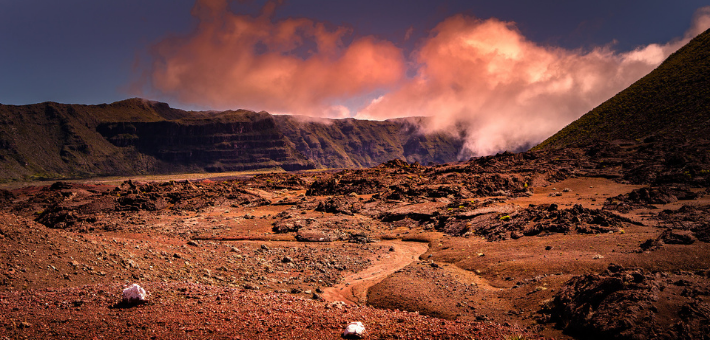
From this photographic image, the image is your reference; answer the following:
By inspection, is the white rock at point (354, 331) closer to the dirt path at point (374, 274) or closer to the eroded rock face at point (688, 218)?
the dirt path at point (374, 274)

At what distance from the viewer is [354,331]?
7418 mm

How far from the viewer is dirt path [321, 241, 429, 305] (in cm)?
1279

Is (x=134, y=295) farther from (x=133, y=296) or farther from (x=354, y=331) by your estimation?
(x=354, y=331)

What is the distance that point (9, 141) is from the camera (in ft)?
481

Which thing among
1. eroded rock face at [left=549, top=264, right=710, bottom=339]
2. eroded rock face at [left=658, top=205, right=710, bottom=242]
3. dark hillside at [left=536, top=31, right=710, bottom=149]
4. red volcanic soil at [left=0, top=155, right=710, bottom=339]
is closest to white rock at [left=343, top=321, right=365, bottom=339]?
red volcanic soil at [left=0, top=155, right=710, bottom=339]

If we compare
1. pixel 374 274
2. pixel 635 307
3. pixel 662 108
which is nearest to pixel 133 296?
pixel 374 274

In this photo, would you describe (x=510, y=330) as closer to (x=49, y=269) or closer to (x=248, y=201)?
(x=49, y=269)

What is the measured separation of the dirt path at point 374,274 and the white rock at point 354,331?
4.46m

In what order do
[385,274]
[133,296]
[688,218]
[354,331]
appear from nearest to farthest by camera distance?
[354,331], [133,296], [385,274], [688,218]

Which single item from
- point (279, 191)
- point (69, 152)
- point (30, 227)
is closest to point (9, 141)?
point (69, 152)

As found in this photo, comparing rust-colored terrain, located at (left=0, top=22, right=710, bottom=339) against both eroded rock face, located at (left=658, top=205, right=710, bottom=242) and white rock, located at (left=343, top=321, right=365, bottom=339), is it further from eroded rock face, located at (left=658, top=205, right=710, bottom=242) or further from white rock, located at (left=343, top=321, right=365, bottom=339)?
white rock, located at (left=343, top=321, right=365, bottom=339)

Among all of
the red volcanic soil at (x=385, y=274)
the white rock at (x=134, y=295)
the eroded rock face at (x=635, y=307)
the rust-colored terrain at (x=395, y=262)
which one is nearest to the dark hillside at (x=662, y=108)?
the rust-colored terrain at (x=395, y=262)

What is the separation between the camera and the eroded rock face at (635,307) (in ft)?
21.9

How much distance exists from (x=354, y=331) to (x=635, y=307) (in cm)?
575
